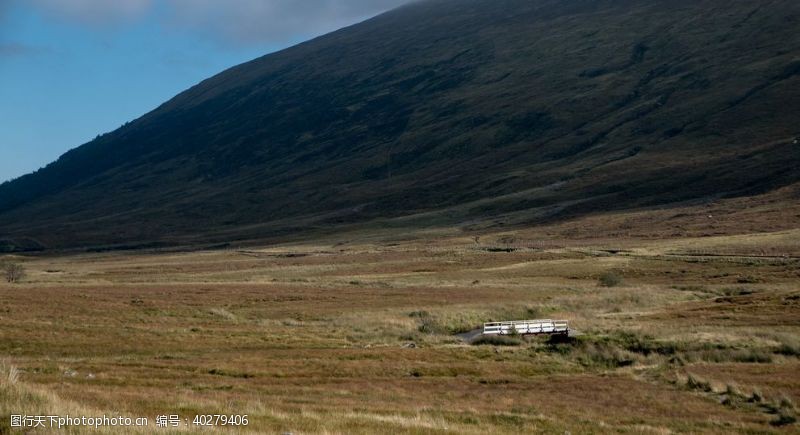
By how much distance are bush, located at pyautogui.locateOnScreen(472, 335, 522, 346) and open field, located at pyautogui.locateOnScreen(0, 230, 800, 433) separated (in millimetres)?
832

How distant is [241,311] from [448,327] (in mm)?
15015

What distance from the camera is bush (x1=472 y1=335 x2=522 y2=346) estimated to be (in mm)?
38906

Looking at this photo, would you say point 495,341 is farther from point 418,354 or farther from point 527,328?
point 418,354

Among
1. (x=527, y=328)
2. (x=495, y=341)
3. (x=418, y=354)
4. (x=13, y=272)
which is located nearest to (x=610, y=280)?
(x=527, y=328)

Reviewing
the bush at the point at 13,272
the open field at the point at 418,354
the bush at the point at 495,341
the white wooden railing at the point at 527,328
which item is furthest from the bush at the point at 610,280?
the bush at the point at 13,272

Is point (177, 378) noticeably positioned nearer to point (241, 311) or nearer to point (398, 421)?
point (398, 421)

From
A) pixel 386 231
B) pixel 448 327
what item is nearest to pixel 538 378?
pixel 448 327

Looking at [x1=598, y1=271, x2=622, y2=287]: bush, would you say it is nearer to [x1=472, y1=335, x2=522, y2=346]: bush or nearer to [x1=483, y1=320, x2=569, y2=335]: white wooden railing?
[x1=483, y1=320, x2=569, y2=335]: white wooden railing

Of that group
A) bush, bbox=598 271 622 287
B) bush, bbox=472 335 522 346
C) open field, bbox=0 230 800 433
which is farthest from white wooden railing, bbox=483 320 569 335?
bush, bbox=598 271 622 287

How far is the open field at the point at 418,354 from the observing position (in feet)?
66.2

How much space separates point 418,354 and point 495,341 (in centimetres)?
683

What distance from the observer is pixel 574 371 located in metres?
31.3

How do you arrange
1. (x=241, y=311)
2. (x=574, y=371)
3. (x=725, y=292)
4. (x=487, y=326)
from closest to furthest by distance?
(x=574, y=371), (x=487, y=326), (x=241, y=311), (x=725, y=292)

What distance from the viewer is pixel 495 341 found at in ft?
130
